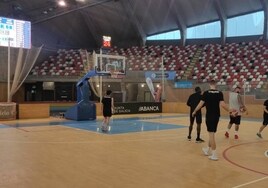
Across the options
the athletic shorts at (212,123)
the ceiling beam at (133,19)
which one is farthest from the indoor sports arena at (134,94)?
the ceiling beam at (133,19)

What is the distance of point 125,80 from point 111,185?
1906cm

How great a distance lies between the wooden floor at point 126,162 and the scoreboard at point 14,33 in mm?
9254

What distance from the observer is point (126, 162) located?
24.3ft

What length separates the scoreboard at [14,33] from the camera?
1908 cm

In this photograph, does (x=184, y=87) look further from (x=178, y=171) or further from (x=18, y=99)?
(x=178, y=171)

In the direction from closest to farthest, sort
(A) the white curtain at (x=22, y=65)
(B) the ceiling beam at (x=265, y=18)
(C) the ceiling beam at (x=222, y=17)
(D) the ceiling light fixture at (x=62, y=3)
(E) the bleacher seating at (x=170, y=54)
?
1. (A) the white curtain at (x=22, y=65)
2. (D) the ceiling light fixture at (x=62, y=3)
3. (B) the ceiling beam at (x=265, y=18)
4. (C) the ceiling beam at (x=222, y=17)
5. (E) the bleacher seating at (x=170, y=54)

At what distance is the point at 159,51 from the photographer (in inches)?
1351

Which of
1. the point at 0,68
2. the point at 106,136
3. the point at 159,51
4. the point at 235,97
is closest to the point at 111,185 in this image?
the point at 106,136

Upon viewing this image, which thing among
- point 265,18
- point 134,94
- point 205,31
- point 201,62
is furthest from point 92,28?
point 265,18

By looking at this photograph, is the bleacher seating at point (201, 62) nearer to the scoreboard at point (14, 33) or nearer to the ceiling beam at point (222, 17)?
the ceiling beam at point (222, 17)

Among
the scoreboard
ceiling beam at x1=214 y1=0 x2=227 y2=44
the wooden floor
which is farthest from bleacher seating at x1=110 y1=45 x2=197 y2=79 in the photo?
the wooden floor

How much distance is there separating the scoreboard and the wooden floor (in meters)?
9.25

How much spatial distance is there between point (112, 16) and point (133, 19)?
2.07 m

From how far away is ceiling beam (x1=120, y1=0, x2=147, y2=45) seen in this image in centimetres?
3085
